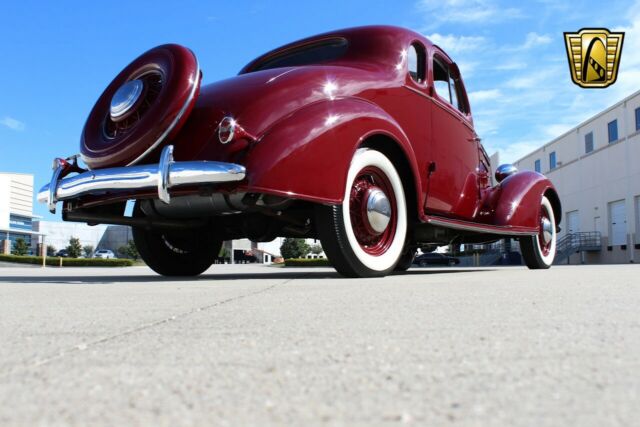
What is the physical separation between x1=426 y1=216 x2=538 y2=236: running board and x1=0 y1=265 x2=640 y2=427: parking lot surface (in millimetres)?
2805

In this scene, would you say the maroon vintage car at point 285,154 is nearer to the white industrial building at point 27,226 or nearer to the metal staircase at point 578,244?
the metal staircase at point 578,244

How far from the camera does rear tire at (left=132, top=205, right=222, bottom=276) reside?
18.9 feet

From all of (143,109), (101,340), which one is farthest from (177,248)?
(101,340)

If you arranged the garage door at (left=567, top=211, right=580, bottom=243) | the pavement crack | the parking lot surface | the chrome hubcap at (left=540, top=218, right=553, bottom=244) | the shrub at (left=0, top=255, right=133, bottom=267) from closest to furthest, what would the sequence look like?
1. the parking lot surface
2. the pavement crack
3. the chrome hubcap at (left=540, top=218, right=553, bottom=244)
4. the shrub at (left=0, top=255, right=133, bottom=267)
5. the garage door at (left=567, top=211, right=580, bottom=243)

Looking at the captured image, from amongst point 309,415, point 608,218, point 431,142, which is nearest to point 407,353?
point 309,415

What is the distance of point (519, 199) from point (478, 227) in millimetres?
1399

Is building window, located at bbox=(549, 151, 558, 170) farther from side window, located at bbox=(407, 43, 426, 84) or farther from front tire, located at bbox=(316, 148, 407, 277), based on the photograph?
front tire, located at bbox=(316, 148, 407, 277)

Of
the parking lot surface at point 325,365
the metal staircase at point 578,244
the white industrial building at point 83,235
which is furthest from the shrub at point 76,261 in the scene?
the white industrial building at point 83,235

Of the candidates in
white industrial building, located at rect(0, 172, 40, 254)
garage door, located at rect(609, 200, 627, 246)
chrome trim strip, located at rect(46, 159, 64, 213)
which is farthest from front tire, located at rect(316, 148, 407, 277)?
white industrial building, located at rect(0, 172, 40, 254)

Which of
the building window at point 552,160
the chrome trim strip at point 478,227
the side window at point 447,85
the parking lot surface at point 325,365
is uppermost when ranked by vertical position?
the building window at point 552,160

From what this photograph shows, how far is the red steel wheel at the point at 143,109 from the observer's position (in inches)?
161

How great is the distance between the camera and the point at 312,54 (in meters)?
5.59

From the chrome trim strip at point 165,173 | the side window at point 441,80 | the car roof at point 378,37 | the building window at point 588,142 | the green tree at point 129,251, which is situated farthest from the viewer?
the green tree at point 129,251

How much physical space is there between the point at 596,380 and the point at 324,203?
115 inches
